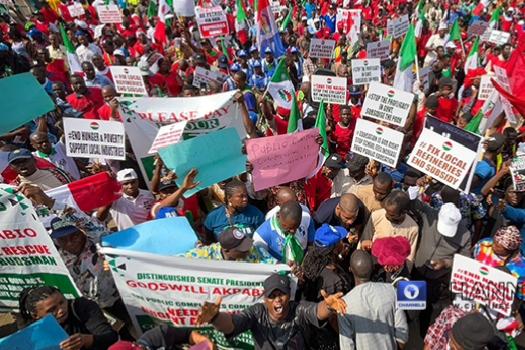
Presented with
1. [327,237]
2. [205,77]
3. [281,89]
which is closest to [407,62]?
[281,89]

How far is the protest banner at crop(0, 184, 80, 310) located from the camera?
3.13m

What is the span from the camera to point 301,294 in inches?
137

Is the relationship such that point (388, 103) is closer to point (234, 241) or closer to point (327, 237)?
point (327, 237)

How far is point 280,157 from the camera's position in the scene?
177 inches

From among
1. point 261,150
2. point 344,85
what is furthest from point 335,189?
point 344,85

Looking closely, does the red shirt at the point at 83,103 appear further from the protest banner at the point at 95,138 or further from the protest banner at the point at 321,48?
the protest banner at the point at 321,48

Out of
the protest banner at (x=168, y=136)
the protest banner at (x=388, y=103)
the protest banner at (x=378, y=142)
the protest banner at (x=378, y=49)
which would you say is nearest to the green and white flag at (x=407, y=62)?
the protest banner at (x=378, y=49)

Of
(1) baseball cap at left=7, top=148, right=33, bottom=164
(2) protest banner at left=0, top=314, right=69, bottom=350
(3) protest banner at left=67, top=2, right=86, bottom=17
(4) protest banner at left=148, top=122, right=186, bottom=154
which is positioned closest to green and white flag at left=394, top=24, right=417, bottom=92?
(4) protest banner at left=148, top=122, right=186, bottom=154

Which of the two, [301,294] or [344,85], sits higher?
[344,85]

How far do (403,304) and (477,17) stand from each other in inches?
587

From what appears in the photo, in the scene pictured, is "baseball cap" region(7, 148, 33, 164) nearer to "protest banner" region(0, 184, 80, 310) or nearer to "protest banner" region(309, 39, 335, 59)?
"protest banner" region(0, 184, 80, 310)

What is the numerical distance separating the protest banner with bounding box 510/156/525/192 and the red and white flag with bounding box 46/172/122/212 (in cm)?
413

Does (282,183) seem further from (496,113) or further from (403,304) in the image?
(496,113)

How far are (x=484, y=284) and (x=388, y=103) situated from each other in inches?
112
